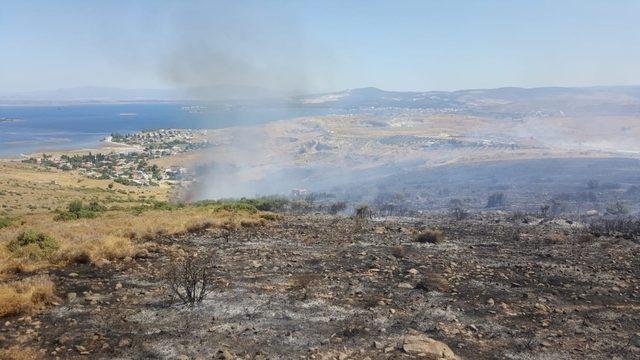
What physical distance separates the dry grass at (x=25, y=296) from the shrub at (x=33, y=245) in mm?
2594

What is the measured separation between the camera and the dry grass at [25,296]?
24.5 ft

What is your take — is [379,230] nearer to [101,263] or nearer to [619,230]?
[619,230]

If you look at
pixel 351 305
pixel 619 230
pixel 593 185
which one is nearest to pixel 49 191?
pixel 351 305

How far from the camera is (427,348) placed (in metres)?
6.48

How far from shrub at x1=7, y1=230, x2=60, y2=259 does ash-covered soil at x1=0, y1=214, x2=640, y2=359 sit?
5.85 ft

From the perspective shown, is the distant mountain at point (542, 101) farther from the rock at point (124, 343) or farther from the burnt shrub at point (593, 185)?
the rock at point (124, 343)

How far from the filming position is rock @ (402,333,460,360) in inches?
248

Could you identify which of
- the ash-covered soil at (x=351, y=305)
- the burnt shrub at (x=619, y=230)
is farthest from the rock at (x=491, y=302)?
the burnt shrub at (x=619, y=230)

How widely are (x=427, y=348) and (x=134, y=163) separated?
60896 mm

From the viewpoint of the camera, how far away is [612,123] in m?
94.3

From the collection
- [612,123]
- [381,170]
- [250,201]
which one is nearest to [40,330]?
[250,201]

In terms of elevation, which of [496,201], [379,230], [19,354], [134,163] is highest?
[19,354]

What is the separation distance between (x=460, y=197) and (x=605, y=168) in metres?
23.0

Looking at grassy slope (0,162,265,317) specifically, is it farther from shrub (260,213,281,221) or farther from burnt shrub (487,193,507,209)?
burnt shrub (487,193,507,209)
